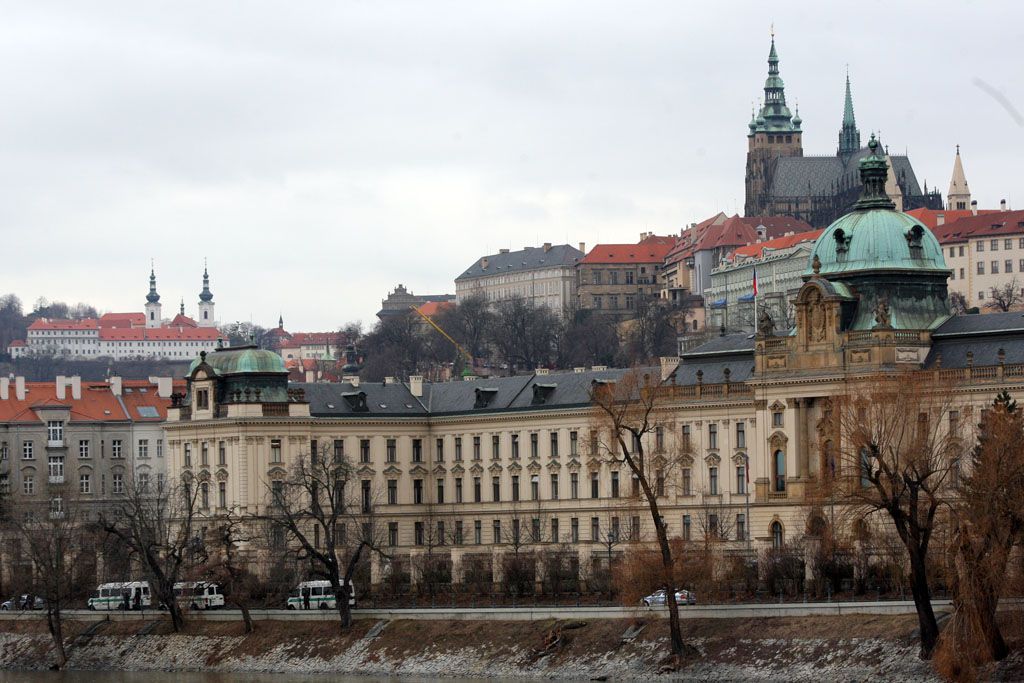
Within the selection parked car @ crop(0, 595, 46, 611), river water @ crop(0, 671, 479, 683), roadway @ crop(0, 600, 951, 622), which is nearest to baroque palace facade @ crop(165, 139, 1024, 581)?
roadway @ crop(0, 600, 951, 622)

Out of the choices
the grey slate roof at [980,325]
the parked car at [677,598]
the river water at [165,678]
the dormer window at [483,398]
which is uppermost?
the grey slate roof at [980,325]

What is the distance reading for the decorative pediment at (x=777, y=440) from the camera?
13475 centimetres

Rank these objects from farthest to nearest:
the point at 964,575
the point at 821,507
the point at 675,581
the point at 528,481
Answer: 1. the point at 528,481
2. the point at 821,507
3. the point at 675,581
4. the point at 964,575

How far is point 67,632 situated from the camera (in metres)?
133

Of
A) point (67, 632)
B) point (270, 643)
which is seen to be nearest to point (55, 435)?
point (67, 632)

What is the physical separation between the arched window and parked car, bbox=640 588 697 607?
19.6m

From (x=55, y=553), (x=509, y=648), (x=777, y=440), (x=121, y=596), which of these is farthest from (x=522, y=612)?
(x=121, y=596)

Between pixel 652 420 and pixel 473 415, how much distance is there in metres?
17.8

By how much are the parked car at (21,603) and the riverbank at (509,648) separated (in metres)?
4.42

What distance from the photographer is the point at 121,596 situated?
13825 centimetres

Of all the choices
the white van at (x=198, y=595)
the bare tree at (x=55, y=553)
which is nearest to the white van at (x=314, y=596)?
the white van at (x=198, y=595)

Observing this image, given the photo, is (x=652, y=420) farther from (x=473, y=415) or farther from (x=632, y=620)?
(x=632, y=620)

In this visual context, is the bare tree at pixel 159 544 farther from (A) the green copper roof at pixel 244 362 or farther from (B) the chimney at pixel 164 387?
(B) the chimney at pixel 164 387

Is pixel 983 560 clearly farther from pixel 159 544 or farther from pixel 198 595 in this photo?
pixel 198 595
